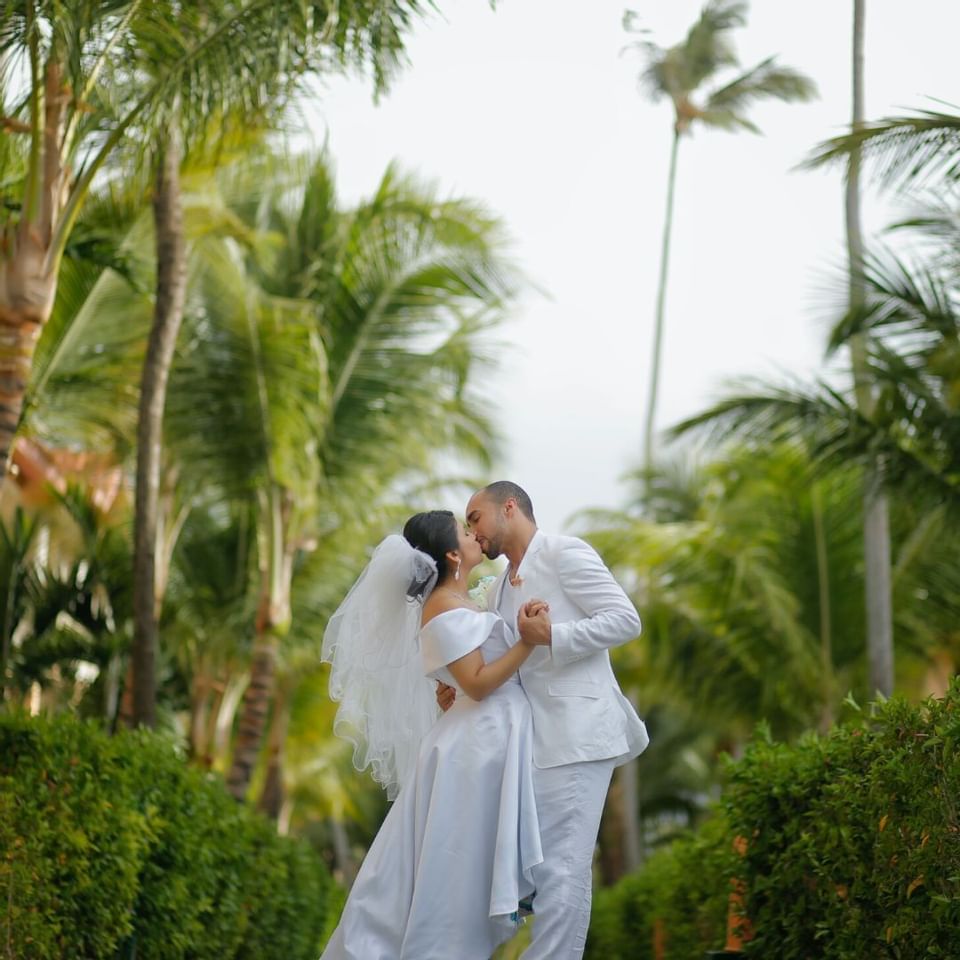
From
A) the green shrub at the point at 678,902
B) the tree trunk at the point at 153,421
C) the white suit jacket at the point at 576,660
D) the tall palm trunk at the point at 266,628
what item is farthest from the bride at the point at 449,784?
the tall palm trunk at the point at 266,628

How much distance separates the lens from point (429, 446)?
17672mm

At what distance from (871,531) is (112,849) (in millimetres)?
9413

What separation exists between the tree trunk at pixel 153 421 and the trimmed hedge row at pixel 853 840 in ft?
14.7

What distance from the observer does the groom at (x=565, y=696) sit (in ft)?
17.4

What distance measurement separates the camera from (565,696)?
552 cm

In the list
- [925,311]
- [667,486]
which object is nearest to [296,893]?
[925,311]

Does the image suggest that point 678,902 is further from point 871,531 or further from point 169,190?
point 169,190

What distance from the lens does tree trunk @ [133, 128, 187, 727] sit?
10406mm

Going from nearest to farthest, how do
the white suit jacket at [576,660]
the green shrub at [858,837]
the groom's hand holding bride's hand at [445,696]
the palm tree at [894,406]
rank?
the green shrub at [858,837], the white suit jacket at [576,660], the groom's hand holding bride's hand at [445,696], the palm tree at [894,406]

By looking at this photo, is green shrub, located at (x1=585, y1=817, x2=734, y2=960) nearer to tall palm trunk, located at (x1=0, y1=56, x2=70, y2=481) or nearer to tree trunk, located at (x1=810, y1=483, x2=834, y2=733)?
tree trunk, located at (x1=810, y1=483, x2=834, y2=733)

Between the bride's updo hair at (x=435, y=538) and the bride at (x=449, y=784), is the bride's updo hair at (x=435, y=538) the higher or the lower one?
the higher one

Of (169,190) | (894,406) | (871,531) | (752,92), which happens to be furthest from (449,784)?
(752,92)

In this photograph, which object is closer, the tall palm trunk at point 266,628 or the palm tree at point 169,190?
the palm tree at point 169,190

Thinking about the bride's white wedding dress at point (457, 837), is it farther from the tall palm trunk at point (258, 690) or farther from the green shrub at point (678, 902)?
the tall palm trunk at point (258, 690)
